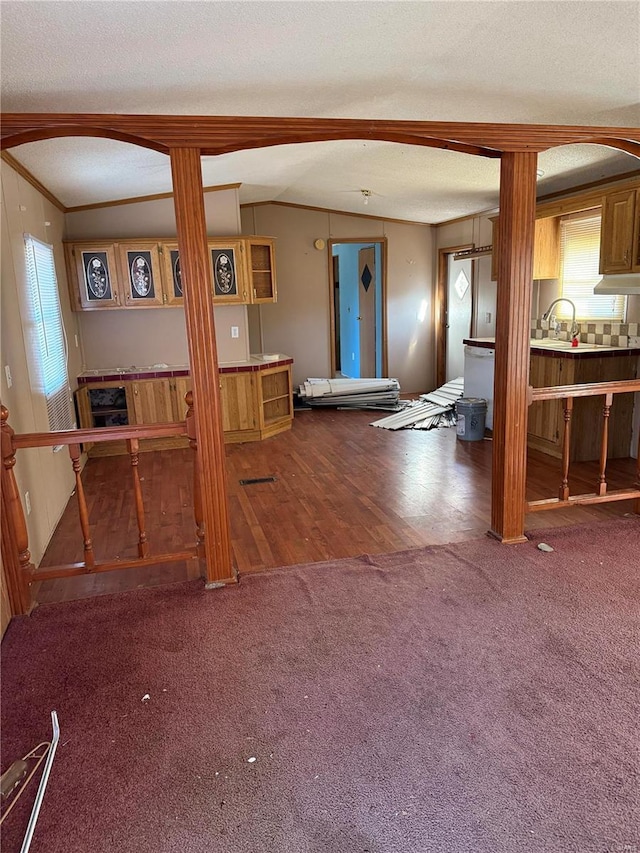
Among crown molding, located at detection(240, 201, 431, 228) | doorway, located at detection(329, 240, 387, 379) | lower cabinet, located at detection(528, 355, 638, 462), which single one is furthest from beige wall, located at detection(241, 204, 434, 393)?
lower cabinet, located at detection(528, 355, 638, 462)

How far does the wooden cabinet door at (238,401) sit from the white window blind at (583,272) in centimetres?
328

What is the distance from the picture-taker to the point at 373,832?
1699 millimetres

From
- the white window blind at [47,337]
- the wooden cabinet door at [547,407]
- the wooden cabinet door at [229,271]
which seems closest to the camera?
the white window blind at [47,337]

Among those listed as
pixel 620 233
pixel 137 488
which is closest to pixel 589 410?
pixel 620 233

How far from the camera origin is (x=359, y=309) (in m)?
9.64

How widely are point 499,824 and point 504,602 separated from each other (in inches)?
50.1

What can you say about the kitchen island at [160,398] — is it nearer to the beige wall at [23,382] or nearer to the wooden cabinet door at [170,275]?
the wooden cabinet door at [170,275]

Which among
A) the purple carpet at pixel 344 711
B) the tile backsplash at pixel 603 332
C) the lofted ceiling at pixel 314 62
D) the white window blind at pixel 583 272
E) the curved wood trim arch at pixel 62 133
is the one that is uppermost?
the lofted ceiling at pixel 314 62

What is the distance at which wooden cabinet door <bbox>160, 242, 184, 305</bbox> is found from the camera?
5887 mm

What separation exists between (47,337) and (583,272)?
4.80 metres

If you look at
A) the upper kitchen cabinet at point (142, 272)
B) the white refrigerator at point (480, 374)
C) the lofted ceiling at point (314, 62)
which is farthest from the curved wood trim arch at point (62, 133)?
the white refrigerator at point (480, 374)

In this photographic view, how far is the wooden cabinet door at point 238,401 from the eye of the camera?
6230mm

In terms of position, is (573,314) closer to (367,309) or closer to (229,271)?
(229,271)

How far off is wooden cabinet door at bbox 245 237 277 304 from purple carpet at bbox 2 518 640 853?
398cm
